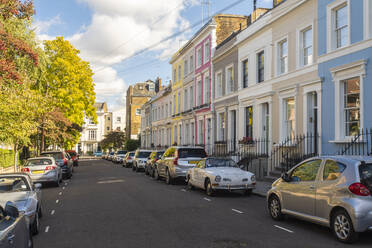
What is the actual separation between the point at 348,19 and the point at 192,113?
2208 centimetres

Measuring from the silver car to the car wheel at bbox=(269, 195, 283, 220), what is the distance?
0.11m

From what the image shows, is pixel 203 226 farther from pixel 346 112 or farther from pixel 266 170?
pixel 266 170

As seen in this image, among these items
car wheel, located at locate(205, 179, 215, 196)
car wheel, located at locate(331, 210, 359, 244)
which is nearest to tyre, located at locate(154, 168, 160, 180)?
car wheel, located at locate(205, 179, 215, 196)

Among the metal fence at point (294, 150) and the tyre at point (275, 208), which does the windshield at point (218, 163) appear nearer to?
the metal fence at point (294, 150)

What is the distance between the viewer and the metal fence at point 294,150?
56.6 feet

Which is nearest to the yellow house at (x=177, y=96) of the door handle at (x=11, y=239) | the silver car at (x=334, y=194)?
the silver car at (x=334, y=194)

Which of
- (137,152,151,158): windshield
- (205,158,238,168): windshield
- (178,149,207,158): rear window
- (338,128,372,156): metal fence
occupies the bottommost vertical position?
(137,152,151,158): windshield

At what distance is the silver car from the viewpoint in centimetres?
714

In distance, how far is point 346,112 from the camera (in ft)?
51.2

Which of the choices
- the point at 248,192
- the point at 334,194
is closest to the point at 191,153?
the point at 248,192

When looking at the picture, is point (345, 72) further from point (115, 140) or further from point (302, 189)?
point (115, 140)

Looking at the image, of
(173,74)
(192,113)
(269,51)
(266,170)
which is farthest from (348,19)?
(173,74)

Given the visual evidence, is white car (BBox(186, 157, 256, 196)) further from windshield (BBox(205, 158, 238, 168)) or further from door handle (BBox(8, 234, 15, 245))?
door handle (BBox(8, 234, 15, 245))

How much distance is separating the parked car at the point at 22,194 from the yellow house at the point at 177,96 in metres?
32.0
